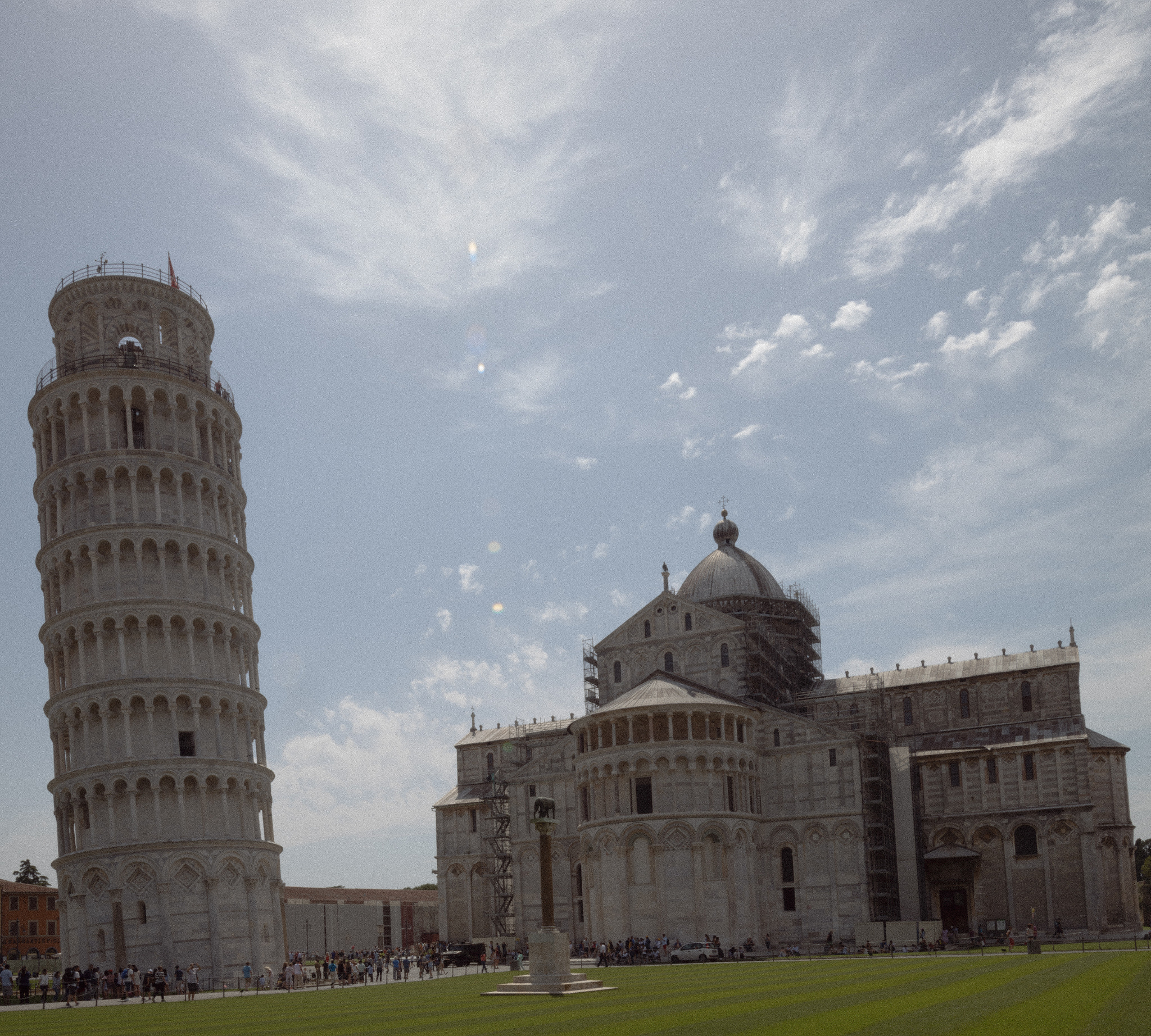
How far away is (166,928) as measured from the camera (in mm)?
56281

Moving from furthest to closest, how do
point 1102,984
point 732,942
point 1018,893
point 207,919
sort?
point 1018,893 < point 732,942 < point 207,919 < point 1102,984

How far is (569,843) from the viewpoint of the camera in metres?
78.4

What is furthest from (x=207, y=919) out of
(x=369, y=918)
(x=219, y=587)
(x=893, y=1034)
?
(x=369, y=918)

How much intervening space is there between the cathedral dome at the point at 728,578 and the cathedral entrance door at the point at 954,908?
75.2 feet

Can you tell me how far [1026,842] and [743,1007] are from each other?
55976 mm

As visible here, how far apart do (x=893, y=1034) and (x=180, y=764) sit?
153 feet

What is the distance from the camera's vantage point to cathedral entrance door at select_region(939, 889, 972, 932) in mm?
75188

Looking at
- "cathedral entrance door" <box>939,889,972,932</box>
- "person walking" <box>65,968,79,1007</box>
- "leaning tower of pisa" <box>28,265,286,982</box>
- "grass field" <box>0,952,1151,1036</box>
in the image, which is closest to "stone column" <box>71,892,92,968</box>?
"leaning tower of pisa" <box>28,265,286,982</box>

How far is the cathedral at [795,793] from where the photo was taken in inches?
2680

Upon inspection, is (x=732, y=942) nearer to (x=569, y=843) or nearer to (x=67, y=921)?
(x=569, y=843)

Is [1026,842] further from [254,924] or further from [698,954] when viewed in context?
[254,924]

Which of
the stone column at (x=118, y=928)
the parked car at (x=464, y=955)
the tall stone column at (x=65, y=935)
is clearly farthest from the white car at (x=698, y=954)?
the tall stone column at (x=65, y=935)

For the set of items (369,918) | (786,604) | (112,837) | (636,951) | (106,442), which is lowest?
(369,918)

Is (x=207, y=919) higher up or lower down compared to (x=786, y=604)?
lower down
